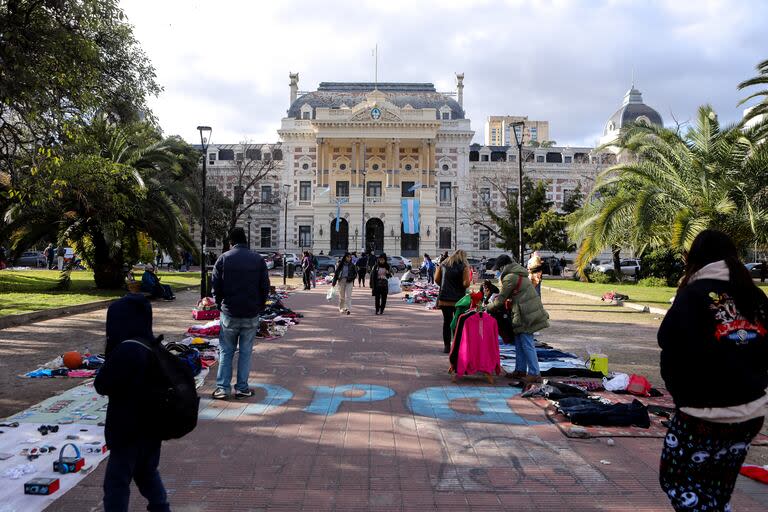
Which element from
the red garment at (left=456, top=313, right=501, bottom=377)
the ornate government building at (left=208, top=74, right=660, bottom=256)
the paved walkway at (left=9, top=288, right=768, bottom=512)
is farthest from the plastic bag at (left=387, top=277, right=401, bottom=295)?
the ornate government building at (left=208, top=74, right=660, bottom=256)

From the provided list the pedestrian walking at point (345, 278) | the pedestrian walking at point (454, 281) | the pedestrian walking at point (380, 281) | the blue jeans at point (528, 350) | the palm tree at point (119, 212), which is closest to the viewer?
the blue jeans at point (528, 350)

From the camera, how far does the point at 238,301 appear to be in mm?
6918

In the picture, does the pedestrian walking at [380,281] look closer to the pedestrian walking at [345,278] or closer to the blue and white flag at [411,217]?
the pedestrian walking at [345,278]

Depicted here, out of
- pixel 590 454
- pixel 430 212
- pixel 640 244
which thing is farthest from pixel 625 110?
pixel 590 454

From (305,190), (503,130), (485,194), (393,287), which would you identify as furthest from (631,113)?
(503,130)

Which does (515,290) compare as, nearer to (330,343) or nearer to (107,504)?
(330,343)

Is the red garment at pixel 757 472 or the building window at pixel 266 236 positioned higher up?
the building window at pixel 266 236

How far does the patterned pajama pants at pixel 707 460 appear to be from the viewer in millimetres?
2941

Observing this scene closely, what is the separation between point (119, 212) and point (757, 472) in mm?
18854

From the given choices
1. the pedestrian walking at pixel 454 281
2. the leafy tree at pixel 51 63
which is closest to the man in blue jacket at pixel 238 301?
the pedestrian walking at pixel 454 281

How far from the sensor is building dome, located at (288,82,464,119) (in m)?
64.1

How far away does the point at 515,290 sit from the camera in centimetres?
805

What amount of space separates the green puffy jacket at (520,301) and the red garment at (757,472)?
3.28 metres

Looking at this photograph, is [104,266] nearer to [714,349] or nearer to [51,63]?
[51,63]
